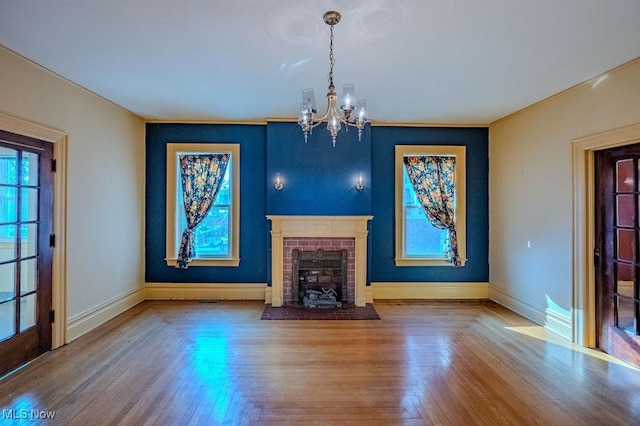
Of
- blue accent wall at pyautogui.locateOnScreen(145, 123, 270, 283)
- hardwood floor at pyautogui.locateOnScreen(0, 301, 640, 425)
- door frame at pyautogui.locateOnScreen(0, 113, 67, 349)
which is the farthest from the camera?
blue accent wall at pyautogui.locateOnScreen(145, 123, 270, 283)

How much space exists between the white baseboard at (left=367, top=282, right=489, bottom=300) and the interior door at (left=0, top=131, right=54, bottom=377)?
4146 mm

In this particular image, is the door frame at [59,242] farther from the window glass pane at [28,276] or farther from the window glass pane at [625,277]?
the window glass pane at [625,277]

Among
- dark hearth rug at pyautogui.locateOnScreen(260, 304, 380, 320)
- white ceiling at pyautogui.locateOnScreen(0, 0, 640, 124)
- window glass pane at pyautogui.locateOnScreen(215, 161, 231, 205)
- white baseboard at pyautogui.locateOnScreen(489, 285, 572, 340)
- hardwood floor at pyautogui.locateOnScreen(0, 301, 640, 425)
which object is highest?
white ceiling at pyautogui.locateOnScreen(0, 0, 640, 124)

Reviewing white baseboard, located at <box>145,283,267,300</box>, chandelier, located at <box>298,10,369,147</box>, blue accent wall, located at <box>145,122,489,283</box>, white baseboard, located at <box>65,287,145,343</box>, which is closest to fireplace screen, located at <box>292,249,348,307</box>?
blue accent wall, located at <box>145,122,489,283</box>

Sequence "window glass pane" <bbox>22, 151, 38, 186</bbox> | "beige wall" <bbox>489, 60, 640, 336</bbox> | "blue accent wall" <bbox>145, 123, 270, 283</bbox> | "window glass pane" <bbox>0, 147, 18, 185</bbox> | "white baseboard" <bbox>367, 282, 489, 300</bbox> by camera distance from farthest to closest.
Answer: "white baseboard" <bbox>367, 282, 489, 300</bbox> < "blue accent wall" <bbox>145, 123, 270, 283</bbox> < "beige wall" <bbox>489, 60, 640, 336</bbox> < "window glass pane" <bbox>22, 151, 38, 186</bbox> < "window glass pane" <bbox>0, 147, 18, 185</bbox>

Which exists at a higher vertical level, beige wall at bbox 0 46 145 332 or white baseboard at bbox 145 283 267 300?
beige wall at bbox 0 46 145 332

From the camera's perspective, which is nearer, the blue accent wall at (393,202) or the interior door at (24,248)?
the interior door at (24,248)

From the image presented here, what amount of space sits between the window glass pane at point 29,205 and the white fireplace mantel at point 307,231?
105 inches

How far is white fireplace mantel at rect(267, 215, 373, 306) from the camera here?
16.3ft

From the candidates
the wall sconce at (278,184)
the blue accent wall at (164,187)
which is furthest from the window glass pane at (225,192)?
the wall sconce at (278,184)

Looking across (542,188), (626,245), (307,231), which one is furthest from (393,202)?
(626,245)

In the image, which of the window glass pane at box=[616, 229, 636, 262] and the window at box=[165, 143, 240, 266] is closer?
the window glass pane at box=[616, 229, 636, 262]

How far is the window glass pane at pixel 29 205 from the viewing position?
10.3 feet

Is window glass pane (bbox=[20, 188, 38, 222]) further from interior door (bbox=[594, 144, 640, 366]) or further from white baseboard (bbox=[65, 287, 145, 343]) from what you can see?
interior door (bbox=[594, 144, 640, 366])
